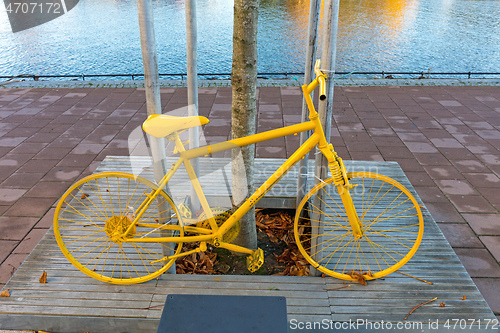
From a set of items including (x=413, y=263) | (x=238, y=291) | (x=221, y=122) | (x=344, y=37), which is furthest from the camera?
(x=344, y=37)

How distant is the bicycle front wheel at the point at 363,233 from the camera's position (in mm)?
2982

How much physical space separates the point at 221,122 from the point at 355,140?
7.00ft

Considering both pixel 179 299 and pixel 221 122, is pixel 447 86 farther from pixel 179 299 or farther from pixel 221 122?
pixel 179 299

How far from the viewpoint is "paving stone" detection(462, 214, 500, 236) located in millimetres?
4000

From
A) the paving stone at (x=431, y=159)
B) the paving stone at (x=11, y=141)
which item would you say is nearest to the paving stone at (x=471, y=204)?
the paving stone at (x=431, y=159)

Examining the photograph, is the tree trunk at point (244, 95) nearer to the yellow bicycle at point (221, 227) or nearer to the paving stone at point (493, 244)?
the yellow bicycle at point (221, 227)

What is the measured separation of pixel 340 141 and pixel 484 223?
236cm

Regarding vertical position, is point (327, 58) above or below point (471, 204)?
above

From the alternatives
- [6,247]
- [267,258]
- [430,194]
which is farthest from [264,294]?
[430,194]

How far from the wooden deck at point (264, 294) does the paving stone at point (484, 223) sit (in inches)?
41.8

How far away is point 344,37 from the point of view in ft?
51.6

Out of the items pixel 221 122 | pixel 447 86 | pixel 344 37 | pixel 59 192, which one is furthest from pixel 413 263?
pixel 344 37

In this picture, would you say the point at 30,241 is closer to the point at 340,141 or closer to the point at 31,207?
the point at 31,207

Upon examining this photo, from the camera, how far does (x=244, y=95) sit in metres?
3.05
